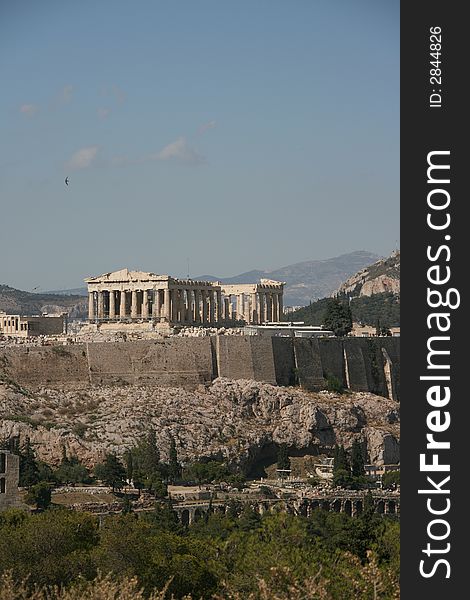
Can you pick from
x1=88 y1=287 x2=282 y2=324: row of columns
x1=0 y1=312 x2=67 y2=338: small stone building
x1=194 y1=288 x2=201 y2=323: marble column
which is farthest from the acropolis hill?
x1=0 y1=312 x2=67 y2=338: small stone building

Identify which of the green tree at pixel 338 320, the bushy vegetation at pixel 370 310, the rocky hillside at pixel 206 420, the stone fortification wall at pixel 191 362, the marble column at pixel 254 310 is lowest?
the rocky hillside at pixel 206 420

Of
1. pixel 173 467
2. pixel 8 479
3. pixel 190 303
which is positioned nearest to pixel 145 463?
pixel 173 467

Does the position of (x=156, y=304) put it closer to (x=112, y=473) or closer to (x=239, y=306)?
(x=239, y=306)

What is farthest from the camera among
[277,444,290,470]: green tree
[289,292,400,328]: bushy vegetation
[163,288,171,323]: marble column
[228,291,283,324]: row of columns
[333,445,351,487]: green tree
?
[289,292,400,328]: bushy vegetation

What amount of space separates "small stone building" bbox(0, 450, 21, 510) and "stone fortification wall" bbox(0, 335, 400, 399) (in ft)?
57.3

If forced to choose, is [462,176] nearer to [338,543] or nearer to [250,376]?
[338,543]

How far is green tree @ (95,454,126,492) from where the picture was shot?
56619 mm

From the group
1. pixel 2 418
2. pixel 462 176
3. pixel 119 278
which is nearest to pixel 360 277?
pixel 119 278

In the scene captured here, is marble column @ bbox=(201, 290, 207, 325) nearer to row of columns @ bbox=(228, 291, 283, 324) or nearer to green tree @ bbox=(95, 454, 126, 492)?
row of columns @ bbox=(228, 291, 283, 324)

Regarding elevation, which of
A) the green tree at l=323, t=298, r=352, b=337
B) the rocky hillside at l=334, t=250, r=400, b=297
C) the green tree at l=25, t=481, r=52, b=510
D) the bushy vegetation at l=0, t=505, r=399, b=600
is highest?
the rocky hillside at l=334, t=250, r=400, b=297

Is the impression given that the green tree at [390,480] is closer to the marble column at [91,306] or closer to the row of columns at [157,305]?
the row of columns at [157,305]

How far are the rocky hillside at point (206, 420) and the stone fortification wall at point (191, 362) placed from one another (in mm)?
858

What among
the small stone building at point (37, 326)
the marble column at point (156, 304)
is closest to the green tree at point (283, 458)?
the marble column at point (156, 304)

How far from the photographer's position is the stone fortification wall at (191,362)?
66688mm
